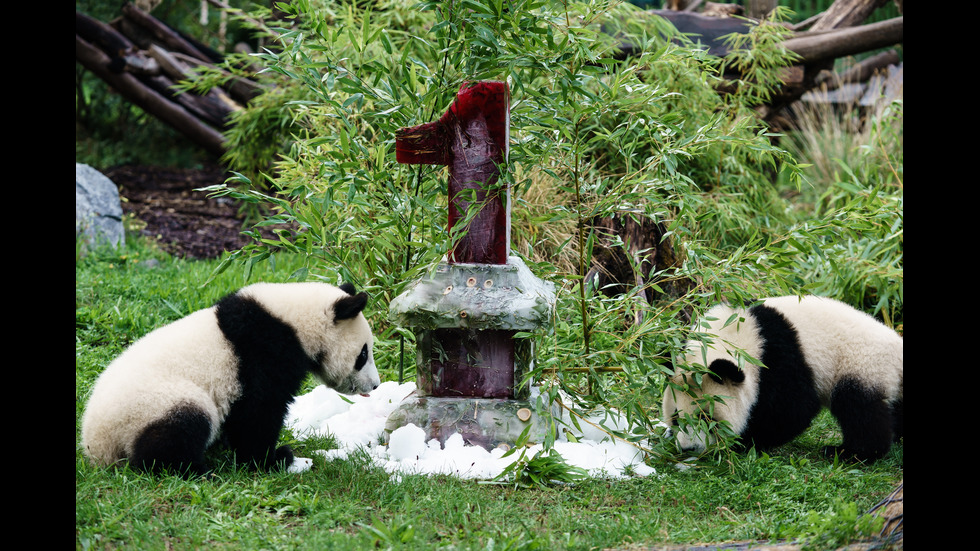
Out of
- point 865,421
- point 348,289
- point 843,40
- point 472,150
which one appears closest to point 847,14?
point 843,40

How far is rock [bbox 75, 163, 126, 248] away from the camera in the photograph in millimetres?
6793

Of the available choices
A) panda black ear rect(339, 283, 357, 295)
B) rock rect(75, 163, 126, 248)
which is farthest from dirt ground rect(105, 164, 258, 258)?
panda black ear rect(339, 283, 357, 295)

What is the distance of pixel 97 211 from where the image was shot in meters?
7.08

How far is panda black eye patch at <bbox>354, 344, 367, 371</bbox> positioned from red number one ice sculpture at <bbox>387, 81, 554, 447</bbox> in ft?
0.66

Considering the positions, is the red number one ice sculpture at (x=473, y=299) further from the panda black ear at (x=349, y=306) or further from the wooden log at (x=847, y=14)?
the wooden log at (x=847, y=14)

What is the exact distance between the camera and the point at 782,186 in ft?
28.8

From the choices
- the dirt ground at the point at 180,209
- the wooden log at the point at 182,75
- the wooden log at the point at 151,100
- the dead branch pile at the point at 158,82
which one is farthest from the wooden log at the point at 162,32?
the dirt ground at the point at 180,209

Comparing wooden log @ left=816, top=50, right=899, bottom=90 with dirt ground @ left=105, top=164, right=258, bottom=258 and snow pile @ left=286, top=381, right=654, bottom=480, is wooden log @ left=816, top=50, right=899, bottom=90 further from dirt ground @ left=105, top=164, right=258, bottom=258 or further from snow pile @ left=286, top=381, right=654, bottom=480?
snow pile @ left=286, top=381, right=654, bottom=480

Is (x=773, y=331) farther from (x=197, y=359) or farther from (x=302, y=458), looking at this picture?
(x=197, y=359)

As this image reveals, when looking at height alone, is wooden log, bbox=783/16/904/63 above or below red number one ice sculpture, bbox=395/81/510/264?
above

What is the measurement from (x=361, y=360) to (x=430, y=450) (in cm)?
52

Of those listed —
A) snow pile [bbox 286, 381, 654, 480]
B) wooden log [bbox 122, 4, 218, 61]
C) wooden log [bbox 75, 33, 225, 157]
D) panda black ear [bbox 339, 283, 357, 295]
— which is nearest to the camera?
snow pile [bbox 286, 381, 654, 480]

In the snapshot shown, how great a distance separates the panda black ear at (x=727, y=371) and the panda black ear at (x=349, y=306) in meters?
1.53

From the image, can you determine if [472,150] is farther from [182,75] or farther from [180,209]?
[182,75]
